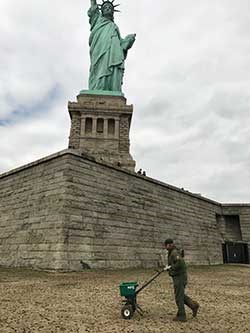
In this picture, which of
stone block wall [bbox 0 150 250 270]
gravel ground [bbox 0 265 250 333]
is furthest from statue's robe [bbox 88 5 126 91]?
gravel ground [bbox 0 265 250 333]

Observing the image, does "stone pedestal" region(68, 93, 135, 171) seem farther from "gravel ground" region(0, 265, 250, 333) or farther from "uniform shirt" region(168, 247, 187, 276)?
"uniform shirt" region(168, 247, 187, 276)

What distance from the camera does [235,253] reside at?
27.7 meters

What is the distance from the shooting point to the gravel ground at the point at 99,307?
5797mm

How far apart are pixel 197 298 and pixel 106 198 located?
27.8ft

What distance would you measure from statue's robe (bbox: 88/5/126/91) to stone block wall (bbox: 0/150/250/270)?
2289 centimetres

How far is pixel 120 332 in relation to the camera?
17.8ft

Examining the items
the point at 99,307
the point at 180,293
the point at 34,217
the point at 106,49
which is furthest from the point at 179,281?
the point at 106,49

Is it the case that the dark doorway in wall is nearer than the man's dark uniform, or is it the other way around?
the man's dark uniform

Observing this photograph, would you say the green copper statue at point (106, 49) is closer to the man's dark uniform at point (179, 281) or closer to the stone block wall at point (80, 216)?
the stone block wall at point (80, 216)

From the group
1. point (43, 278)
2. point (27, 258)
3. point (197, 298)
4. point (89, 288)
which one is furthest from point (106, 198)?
point (197, 298)

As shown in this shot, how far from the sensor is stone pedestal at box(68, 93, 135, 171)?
36.2 meters

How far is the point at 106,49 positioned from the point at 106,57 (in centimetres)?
109

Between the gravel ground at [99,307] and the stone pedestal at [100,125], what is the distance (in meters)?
25.5

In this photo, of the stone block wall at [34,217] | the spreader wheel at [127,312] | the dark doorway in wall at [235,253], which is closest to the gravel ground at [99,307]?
the spreader wheel at [127,312]
